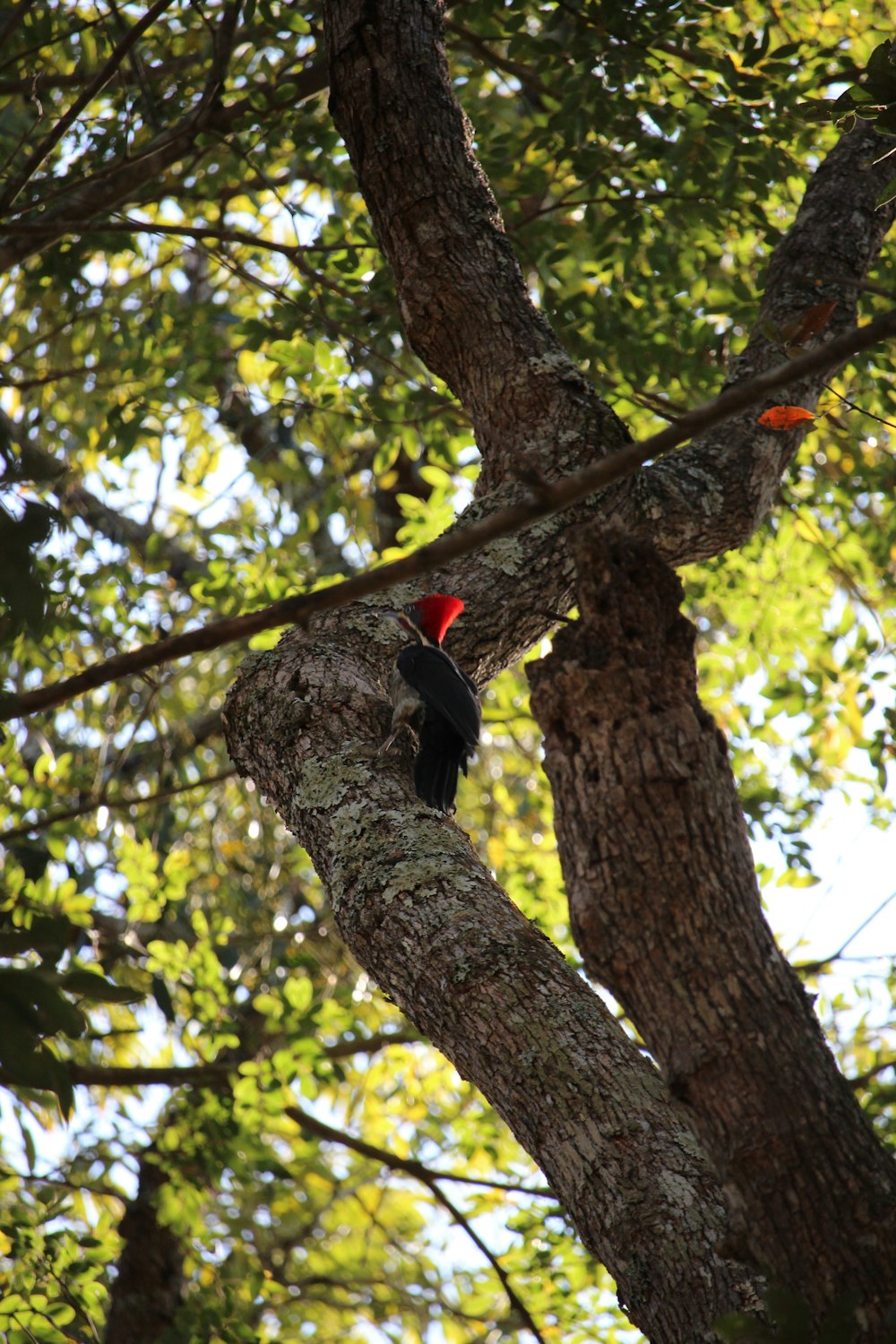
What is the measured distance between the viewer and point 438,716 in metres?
3.73

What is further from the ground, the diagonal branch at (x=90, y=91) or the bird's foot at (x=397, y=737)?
the diagonal branch at (x=90, y=91)

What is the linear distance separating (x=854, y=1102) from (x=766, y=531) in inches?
175

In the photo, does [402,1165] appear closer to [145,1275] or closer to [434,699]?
[145,1275]

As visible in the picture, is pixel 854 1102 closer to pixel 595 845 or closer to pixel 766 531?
pixel 595 845

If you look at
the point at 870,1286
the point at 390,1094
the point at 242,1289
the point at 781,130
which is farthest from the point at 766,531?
the point at 870,1286

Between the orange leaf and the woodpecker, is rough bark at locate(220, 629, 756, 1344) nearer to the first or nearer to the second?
the woodpecker

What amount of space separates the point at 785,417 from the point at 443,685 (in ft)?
4.78

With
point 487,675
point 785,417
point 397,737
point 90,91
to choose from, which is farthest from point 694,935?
point 90,91

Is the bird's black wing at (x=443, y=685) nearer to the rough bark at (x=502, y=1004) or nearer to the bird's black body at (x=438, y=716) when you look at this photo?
the bird's black body at (x=438, y=716)

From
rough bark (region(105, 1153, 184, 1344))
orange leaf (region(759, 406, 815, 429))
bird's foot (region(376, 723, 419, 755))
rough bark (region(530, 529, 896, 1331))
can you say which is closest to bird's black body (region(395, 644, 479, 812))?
bird's foot (region(376, 723, 419, 755))

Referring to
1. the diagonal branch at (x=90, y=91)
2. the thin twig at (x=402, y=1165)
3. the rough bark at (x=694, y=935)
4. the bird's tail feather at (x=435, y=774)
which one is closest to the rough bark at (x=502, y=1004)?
the rough bark at (x=694, y=935)

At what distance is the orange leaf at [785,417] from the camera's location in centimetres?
251

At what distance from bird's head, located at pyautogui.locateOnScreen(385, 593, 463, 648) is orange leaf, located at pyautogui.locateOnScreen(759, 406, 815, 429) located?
980mm

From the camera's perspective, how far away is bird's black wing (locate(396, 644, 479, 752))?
3492 millimetres
